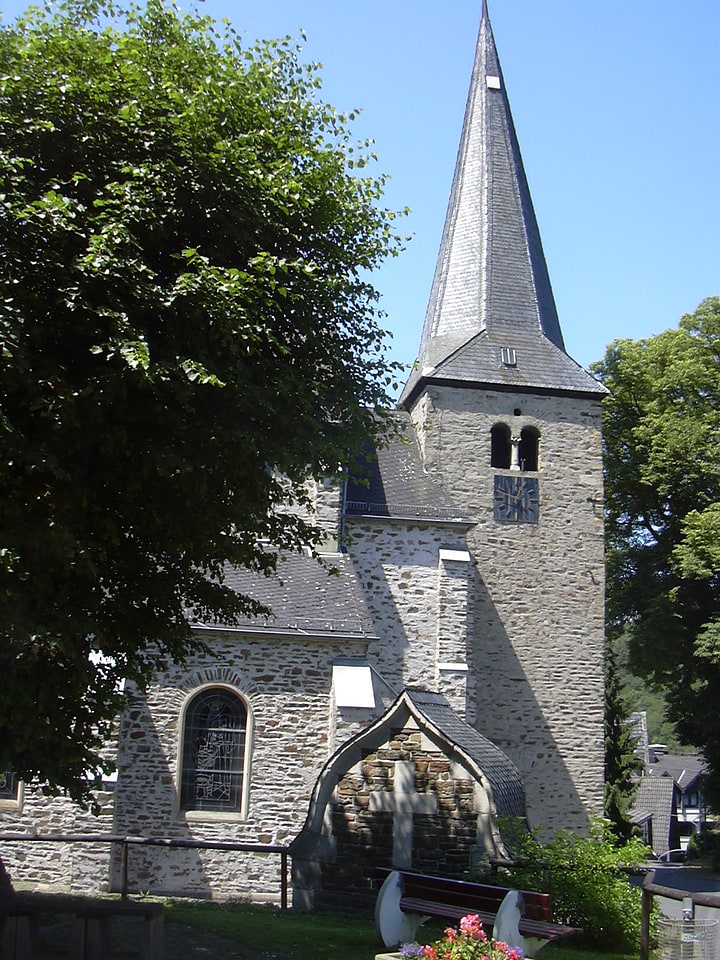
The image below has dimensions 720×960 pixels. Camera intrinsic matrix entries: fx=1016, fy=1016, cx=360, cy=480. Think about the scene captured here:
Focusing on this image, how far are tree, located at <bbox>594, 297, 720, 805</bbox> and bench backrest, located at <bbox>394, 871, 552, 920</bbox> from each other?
1567cm

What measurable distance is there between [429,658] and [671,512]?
1021 centimetres

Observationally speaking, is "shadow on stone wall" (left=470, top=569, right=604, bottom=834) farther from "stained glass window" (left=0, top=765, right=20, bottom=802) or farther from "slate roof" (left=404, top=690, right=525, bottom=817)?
"stained glass window" (left=0, top=765, right=20, bottom=802)

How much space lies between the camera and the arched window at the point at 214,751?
15.0 m

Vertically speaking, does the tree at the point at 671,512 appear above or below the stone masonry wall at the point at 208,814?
above

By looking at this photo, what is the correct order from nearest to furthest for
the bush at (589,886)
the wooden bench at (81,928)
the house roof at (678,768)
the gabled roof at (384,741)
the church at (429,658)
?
1. the wooden bench at (81,928)
2. the bush at (589,886)
3. the gabled roof at (384,741)
4. the church at (429,658)
5. the house roof at (678,768)

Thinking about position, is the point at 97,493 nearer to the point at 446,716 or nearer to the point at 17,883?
the point at 446,716

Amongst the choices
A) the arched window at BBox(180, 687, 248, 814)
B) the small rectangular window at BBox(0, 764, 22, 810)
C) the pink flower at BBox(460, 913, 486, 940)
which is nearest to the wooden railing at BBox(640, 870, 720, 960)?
the pink flower at BBox(460, 913, 486, 940)

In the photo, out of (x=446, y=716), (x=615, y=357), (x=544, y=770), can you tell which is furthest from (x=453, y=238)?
(x=446, y=716)

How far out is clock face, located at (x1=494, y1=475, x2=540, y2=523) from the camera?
20875mm

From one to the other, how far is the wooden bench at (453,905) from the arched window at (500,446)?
13.6 m

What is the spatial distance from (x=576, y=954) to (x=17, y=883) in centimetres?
864

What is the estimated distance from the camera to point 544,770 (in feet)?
64.6

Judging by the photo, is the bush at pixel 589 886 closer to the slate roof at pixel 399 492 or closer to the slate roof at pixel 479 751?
the slate roof at pixel 479 751

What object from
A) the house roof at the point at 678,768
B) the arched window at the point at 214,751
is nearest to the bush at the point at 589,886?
the arched window at the point at 214,751
